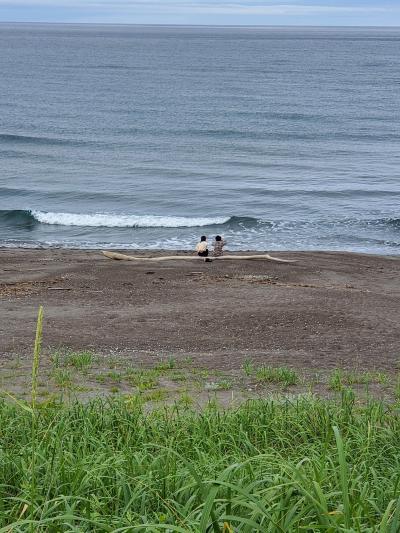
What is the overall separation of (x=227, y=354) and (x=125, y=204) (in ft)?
80.9

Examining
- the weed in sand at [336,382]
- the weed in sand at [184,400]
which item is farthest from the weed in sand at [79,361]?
the weed in sand at [336,382]

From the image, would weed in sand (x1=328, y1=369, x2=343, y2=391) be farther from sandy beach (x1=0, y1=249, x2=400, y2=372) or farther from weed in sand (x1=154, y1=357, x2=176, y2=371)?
weed in sand (x1=154, y1=357, x2=176, y2=371)

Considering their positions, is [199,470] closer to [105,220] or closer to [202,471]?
[202,471]

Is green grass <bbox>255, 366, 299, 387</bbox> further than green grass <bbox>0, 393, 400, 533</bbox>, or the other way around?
green grass <bbox>255, 366, 299, 387</bbox>

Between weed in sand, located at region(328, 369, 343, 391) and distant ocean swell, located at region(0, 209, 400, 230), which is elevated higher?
weed in sand, located at region(328, 369, 343, 391)

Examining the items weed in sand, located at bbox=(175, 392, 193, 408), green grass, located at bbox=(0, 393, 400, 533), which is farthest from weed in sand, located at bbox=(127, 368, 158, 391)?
green grass, located at bbox=(0, 393, 400, 533)

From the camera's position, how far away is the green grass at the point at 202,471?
12.8 ft

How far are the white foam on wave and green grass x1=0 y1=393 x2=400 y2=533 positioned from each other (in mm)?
24780

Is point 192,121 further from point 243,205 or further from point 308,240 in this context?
point 308,240

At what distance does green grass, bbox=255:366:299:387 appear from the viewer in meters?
11.3

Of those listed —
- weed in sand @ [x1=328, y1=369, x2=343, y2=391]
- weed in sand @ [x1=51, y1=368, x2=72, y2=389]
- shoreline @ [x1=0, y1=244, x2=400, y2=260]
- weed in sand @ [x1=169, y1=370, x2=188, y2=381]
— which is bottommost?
shoreline @ [x1=0, y1=244, x2=400, y2=260]

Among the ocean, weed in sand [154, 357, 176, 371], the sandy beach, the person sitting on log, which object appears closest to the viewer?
weed in sand [154, 357, 176, 371]

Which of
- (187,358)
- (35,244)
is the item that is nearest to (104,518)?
(187,358)

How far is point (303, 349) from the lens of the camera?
Result: 14086mm
